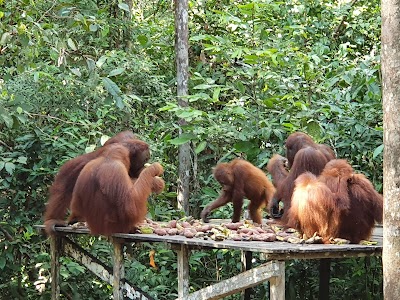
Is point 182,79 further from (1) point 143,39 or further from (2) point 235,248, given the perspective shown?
(2) point 235,248

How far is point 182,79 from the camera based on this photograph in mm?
7723

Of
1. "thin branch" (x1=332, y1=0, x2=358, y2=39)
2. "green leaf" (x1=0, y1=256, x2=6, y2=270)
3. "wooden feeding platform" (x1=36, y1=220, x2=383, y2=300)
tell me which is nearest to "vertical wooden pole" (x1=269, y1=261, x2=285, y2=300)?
"wooden feeding platform" (x1=36, y1=220, x2=383, y2=300)

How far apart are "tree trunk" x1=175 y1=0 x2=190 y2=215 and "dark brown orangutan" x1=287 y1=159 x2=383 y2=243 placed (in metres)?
2.70

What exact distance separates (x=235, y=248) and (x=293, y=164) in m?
1.45

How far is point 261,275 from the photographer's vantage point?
429 cm

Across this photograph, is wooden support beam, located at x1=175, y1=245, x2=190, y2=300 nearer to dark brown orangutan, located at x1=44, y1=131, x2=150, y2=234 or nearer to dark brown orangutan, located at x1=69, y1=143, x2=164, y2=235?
dark brown orangutan, located at x1=69, y1=143, x2=164, y2=235

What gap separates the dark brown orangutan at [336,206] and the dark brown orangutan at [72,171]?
56.9 inches

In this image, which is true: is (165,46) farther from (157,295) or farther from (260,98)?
(157,295)

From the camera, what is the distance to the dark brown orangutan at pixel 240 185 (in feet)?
20.4

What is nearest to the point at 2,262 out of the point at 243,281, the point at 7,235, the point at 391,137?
the point at 7,235

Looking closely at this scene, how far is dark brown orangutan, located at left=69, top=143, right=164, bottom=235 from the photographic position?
5.43 m

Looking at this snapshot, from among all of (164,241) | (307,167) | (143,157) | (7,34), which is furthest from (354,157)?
(7,34)

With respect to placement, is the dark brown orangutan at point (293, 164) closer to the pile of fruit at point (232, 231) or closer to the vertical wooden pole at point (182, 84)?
Answer: the pile of fruit at point (232, 231)

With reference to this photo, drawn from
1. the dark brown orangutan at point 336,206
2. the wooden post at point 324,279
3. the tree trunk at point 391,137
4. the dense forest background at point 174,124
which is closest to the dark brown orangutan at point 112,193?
the dense forest background at point 174,124
